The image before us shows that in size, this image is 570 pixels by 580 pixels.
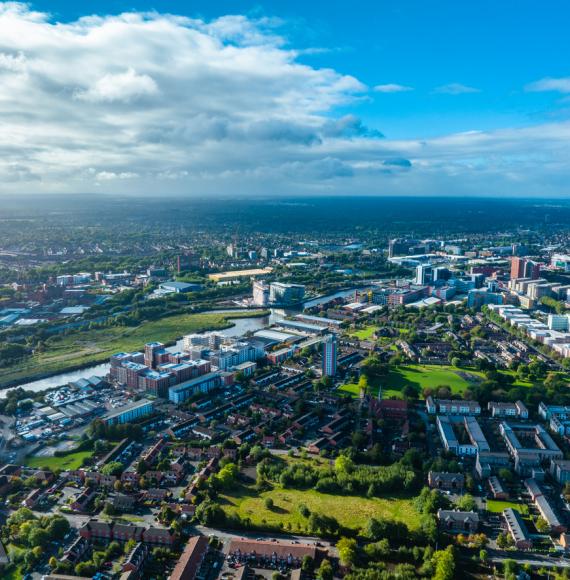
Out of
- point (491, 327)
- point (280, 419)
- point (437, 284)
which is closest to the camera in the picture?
point (280, 419)

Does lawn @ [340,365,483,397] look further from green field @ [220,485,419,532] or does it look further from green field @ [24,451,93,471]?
green field @ [24,451,93,471]

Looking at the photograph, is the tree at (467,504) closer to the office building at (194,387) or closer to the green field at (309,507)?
the green field at (309,507)

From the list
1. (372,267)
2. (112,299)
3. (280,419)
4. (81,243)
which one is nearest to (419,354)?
(280,419)

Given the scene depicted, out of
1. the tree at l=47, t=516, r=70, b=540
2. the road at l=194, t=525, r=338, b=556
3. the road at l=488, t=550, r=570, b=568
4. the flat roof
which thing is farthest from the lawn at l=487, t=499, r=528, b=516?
the flat roof

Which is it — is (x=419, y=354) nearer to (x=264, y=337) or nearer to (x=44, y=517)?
(x=264, y=337)

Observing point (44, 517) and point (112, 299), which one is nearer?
point (44, 517)

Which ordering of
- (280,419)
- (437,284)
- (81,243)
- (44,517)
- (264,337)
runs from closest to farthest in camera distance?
(44,517), (280,419), (264,337), (437,284), (81,243)
